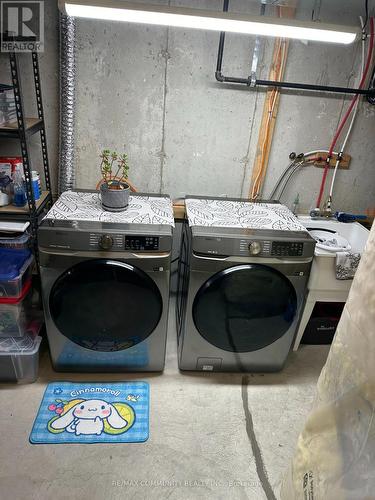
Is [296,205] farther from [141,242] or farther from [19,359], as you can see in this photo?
[19,359]

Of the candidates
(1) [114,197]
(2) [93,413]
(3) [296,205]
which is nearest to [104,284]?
(1) [114,197]

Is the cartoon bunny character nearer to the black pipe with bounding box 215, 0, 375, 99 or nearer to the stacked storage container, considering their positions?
the stacked storage container

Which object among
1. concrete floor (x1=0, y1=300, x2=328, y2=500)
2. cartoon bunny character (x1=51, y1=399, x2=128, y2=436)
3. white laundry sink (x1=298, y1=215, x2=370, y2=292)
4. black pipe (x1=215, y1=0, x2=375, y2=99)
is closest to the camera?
concrete floor (x1=0, y1=300, x2=328, y2=500)

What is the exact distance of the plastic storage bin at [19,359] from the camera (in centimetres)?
198

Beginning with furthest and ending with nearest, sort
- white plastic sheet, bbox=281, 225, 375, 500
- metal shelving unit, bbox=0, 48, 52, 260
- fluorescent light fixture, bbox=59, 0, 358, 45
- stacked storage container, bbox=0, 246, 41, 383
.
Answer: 1. stacked storage container, bbox=0, 246, 41, 383
2. metal shelving unit, bbox=0, 48, 52, 260
3. fluorescent light fixture, bbox=59, 0, 358, 45
4. white plastic sheet, bbox=281, 225, 375, 500

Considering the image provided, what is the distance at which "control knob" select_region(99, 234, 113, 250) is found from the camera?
1.77 metres

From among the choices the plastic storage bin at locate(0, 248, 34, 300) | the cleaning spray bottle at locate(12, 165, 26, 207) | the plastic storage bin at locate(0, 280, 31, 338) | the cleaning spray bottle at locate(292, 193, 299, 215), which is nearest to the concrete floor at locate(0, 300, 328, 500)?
the plastic storage bin at locate(0, 280, 31, 338)

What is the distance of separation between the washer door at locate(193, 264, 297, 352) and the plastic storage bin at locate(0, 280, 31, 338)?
973 mm

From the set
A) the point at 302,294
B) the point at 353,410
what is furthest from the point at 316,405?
the point at 302,294

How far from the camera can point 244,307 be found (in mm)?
1978

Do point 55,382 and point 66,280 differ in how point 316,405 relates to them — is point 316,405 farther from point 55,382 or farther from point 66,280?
point 55,382

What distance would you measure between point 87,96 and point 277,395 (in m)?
2.20

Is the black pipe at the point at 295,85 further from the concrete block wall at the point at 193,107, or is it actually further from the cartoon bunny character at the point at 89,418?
the cartoon bunny character at the point at 89,418

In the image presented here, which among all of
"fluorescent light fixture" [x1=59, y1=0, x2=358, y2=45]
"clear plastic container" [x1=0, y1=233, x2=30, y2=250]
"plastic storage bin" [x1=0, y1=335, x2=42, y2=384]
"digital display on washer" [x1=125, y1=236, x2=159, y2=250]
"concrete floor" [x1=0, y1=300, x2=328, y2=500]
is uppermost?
"fluorescent light fixture" [x1=59, y1=0, x2=358, y2=45]
